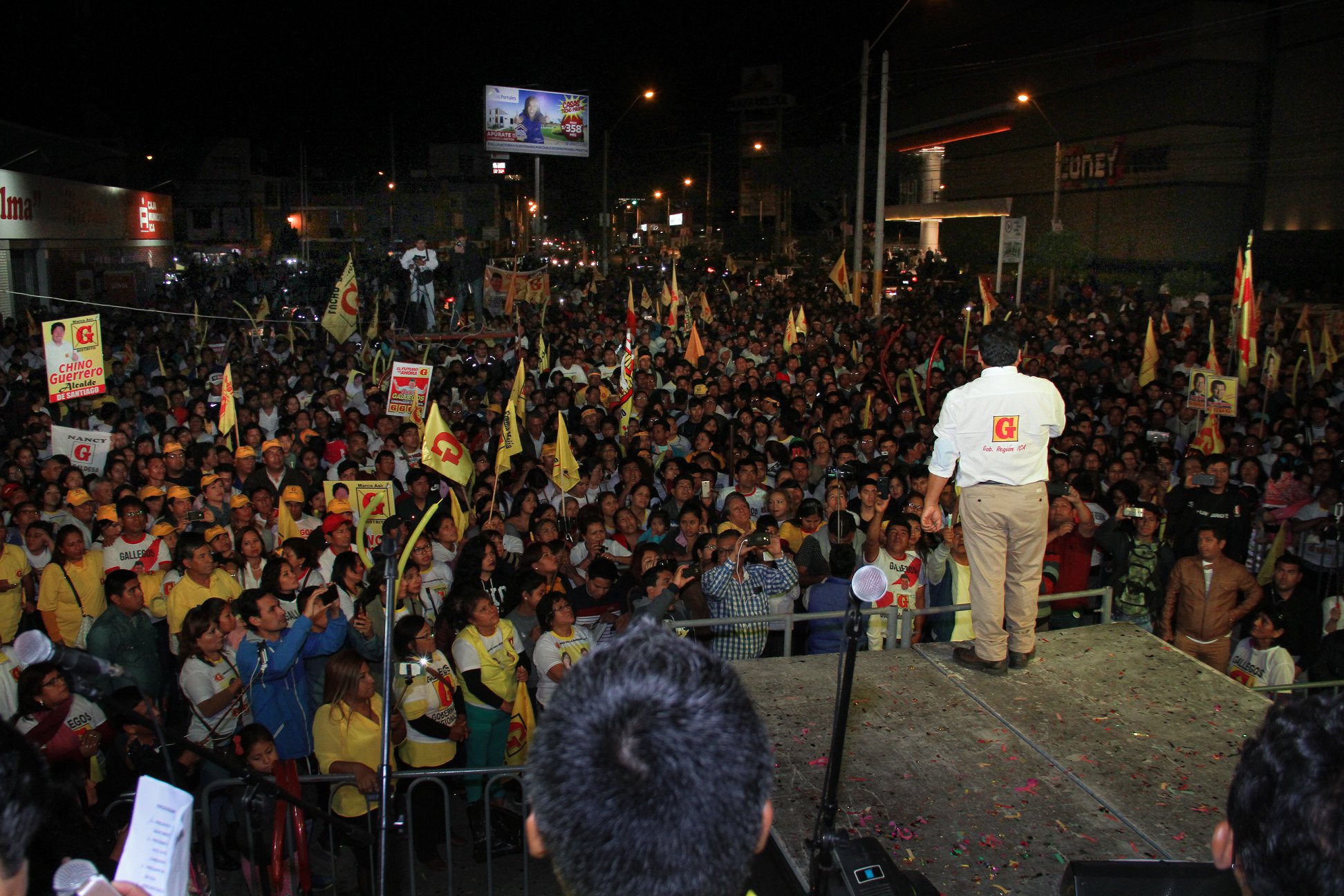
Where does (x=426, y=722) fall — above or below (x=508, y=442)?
below

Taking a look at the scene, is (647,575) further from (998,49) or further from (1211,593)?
(998,49)

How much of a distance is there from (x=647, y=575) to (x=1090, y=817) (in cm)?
312

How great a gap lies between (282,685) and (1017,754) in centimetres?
376

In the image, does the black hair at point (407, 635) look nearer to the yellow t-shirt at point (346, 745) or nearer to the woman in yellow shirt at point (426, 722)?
the woman in yellow shirt at point (426, 722)

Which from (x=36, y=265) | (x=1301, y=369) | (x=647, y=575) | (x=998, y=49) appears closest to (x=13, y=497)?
(x=647, y=575)

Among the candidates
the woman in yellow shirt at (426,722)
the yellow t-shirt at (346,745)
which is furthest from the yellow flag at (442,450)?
the yellow t-shirt at (346,745)

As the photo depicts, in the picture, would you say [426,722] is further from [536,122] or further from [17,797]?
[536,122]

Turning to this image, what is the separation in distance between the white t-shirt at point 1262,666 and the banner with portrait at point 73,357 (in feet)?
33.6

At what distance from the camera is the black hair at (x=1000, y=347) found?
14.7 feet

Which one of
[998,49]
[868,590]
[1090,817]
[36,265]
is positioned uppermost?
[998,49]

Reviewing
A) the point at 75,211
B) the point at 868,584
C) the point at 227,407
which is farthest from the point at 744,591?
the point at 75,211

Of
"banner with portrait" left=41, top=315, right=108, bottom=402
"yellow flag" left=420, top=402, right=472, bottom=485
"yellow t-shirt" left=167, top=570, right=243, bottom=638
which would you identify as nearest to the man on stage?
"yellow t-shirt" left=167, top=570, right=243, bottom=638

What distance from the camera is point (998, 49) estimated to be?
131 feet

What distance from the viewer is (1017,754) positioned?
4027 mm
